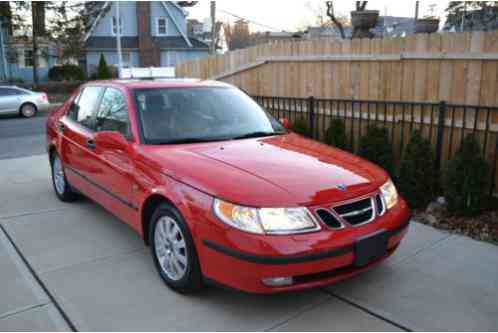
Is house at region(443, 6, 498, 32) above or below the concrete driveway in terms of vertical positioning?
above

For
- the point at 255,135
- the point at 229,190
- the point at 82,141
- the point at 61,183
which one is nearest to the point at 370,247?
the point at 229,190

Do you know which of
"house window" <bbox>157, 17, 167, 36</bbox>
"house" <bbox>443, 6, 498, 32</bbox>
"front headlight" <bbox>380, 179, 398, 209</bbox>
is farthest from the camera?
"house window" <bbox>157, 17, 167, 36</bbox>

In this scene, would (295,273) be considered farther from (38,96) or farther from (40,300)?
(38,96)

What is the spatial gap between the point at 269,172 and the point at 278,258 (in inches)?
26.7

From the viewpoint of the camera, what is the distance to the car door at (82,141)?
15.3ft

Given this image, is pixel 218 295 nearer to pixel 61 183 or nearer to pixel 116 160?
pixel 116 160

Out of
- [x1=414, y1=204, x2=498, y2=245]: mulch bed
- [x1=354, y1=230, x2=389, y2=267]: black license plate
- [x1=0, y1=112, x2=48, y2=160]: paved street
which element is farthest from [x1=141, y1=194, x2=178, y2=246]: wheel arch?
[x1=0, y1=112, x2=48, y2=160]: paved street

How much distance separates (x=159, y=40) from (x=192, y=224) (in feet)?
111

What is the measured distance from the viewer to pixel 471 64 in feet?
17.4

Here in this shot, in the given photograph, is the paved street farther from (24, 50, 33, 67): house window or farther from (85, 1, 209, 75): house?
(85, 1, 209, 75): house

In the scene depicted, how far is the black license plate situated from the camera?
3.00 metres

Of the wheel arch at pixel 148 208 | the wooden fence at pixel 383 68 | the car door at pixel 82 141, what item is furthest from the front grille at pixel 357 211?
the wooden fence at pixel 383 68

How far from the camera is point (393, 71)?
6.18 meters

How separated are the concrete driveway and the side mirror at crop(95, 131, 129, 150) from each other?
97cm
